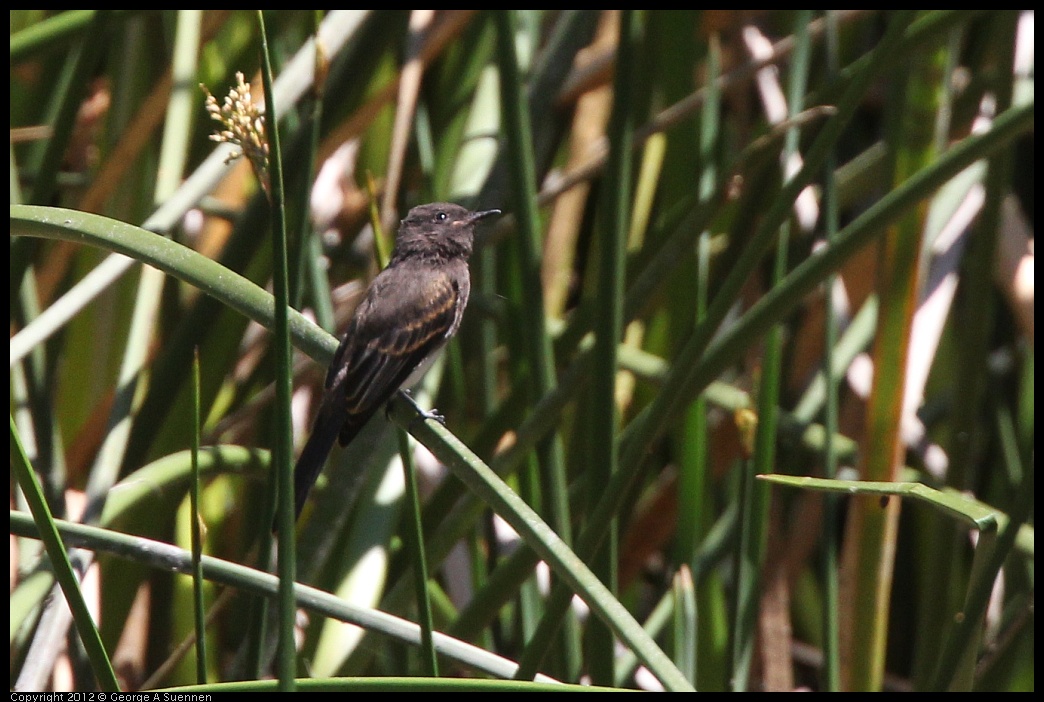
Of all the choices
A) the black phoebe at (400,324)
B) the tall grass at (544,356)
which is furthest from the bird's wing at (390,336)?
the tall grass at (544,356)

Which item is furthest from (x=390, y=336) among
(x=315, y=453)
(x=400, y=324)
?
(x=315, y=453)

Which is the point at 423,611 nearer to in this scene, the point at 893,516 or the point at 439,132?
the point at 893,516

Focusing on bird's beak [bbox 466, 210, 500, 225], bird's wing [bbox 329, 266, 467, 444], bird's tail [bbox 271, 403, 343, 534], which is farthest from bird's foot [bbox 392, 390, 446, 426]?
bird's beak [bbox 466, 210, 500, 225]

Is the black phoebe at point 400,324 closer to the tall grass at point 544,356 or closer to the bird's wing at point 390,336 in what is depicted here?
the bird's wing at point 390,336

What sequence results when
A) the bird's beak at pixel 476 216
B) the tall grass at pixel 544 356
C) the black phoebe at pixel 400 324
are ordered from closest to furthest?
the tall grass at pixel 544 356 → the black phoebe at pixel 400 324 → the bird's beak at pixel 476 216

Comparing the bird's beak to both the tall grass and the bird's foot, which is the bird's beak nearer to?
the tall grass

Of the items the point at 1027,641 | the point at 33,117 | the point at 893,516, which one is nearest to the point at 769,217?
the point at 893,516

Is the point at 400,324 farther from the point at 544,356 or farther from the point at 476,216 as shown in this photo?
the point at 544,356

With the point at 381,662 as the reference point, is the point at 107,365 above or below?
above
